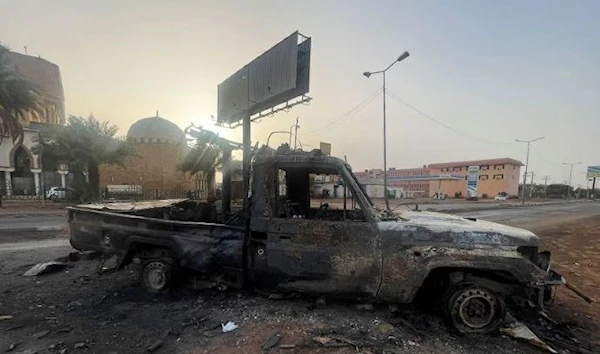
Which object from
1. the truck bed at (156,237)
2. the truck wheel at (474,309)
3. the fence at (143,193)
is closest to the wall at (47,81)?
the fence at (143,193)

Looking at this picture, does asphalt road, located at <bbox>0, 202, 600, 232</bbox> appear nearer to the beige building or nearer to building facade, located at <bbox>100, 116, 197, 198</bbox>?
building facade, located at <bbox>100, 116, 197, 198</bbox>

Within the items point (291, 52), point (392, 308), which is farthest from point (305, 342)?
point (291, 52)

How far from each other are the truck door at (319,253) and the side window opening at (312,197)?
0.7 inches

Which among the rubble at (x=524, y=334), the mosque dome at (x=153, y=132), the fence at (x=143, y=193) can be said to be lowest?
the fence at (x=143, y=193)

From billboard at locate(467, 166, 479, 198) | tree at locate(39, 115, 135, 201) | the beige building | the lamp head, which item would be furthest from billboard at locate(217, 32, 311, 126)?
the beige building

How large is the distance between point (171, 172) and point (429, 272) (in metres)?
48.6

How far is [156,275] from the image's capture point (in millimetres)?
4805

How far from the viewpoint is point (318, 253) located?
404cm

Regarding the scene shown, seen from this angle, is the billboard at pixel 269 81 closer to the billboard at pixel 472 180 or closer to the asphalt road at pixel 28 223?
the asphalt road at pixel 28 223

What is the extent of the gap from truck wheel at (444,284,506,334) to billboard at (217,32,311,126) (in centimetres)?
1531

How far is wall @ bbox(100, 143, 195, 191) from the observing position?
46.5 m

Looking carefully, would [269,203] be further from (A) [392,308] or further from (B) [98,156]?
(B) [98,156]

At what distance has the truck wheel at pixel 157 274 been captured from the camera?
4.74 meters

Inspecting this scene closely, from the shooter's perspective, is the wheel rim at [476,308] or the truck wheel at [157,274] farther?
the truck wheel at [157,274]
